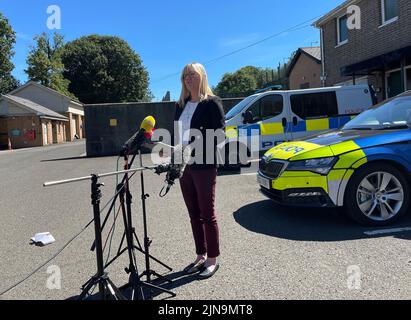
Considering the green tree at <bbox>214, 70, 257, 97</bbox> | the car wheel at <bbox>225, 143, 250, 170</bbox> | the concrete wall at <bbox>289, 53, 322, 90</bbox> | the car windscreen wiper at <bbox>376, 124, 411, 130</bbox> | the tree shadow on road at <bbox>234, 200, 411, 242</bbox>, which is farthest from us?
the green tree at <bbox>214, 70, 257, 97</bbox>

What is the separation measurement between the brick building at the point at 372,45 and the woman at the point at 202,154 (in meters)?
10.5

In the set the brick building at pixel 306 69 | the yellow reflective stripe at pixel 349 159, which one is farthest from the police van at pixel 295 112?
the brick building at pixel 306 69

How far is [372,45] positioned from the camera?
14914 mm

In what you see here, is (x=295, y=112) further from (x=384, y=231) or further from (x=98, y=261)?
(x=98, y=261)

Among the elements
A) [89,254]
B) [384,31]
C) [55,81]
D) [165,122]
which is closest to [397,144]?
[89,254]

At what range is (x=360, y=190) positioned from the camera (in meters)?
4.86

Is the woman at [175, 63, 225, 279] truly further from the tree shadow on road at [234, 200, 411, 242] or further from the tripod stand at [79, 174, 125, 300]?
the tree shadow on road at [234, 200, 411, 242]

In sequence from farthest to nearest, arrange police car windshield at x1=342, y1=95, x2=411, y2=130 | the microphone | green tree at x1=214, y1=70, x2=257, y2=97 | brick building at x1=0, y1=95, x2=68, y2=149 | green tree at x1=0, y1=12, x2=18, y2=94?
green tree at x1=214, y1=70, x2=257, y2=97 < green tree at x1=0, y1=12, x2=18, y2=94 < brick building at x1=0, y1=95, x2=68, y2=149 < police car windshield at x1=342, y1=95, x2=411, y2=130 < the microphone

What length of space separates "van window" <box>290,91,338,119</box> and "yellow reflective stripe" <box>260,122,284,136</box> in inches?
22.7

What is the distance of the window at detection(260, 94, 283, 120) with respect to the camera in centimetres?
1030

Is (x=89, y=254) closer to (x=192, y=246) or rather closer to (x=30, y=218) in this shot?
(x=192, y=246)

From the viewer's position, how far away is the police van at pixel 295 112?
10.2 meters

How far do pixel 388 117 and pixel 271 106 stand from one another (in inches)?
192

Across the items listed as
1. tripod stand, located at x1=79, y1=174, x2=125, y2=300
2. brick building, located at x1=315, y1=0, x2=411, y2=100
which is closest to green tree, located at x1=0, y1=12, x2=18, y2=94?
brick building, located at x1=315, y1=0, x2=411, y2=100
